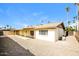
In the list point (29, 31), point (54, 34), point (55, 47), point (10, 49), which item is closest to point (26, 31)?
point (29, 31)

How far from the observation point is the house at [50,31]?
14.3 ft

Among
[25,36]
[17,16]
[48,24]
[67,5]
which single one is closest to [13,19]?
[17,16]

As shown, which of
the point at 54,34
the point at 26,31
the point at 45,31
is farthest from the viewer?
the point at 26,31

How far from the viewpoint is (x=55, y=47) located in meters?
4.40

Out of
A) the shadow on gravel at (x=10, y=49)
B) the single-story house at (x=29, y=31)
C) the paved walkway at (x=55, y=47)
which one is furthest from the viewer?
the single-story house at (x=29, y=31)

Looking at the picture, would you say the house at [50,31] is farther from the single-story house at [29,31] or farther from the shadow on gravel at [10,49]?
the shadow on gravel at [10,49]

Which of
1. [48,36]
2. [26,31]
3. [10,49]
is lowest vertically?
[10,49]

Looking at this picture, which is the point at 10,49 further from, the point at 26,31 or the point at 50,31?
the point at 50,31

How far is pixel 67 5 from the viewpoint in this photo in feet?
14.2

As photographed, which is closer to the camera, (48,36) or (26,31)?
(48,36)

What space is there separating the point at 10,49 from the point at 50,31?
40.9 inches

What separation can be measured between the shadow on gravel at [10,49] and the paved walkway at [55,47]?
6.6 inches

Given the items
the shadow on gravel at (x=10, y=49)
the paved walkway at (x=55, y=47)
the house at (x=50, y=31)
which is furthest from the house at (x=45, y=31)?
the shadow on gravel at (x=10, y=49)

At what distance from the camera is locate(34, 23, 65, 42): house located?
4.34m
